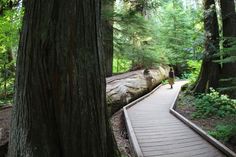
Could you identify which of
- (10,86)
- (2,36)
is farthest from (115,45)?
(2,36)

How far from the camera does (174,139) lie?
651 cm

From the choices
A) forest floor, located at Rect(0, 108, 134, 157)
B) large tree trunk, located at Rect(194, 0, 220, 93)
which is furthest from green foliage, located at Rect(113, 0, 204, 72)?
forest floor, located at Rect(0, 108, 134, 157)

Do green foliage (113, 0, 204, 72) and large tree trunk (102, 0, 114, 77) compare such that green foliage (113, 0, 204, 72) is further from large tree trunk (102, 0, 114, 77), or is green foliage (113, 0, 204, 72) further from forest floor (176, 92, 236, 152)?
forest floor (176, 92, 236, 152)

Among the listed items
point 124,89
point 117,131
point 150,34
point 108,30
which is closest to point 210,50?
point 124,89

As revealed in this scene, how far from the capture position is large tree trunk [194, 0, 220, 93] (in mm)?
11253

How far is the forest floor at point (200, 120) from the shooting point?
7.75m

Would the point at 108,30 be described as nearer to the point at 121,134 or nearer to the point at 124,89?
the point at 124,89

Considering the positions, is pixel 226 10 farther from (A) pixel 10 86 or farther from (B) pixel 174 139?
(A) pixel 10 86

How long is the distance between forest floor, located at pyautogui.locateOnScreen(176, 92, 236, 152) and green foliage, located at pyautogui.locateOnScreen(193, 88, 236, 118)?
0.91 ft

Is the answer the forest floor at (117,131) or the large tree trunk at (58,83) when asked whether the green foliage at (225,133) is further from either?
the large tree trunk at (58,83)

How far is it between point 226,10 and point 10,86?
10.9m

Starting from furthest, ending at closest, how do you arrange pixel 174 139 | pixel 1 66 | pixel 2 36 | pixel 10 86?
pixel 10 86
pixel 1 66
pixel 2 36
pixel 174 139

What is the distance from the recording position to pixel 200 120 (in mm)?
8906

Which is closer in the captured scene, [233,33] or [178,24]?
[233,33]
